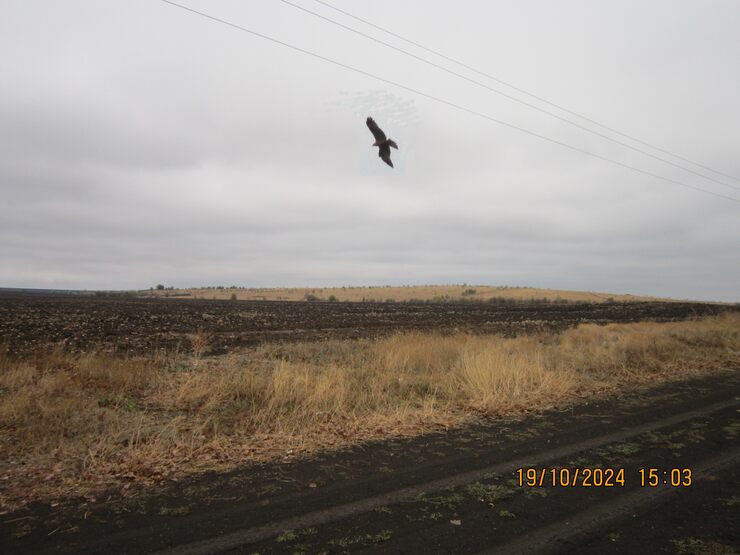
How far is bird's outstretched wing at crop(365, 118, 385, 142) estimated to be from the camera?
14.9ft

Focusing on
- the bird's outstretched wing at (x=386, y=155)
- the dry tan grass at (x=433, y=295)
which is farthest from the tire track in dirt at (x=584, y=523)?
the dry tan grass at (x=433, y=295)

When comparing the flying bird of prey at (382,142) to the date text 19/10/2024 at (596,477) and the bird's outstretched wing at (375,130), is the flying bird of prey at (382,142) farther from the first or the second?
the date text 19/10/2024 at (596,477)

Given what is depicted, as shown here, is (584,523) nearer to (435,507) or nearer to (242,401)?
(435,507)

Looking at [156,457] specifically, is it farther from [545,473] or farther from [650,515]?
[650,515]

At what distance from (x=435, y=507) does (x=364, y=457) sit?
69.2 inches

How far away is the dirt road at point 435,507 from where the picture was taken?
381 cm

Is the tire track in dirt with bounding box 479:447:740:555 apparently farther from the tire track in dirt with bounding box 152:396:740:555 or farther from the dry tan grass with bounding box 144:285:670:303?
the dry tan grass with bounding box 144:285:670:303

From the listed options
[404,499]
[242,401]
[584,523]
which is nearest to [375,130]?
[404,499]

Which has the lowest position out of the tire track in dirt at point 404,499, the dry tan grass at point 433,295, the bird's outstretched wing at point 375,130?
the tire track in dirt at point 404,499

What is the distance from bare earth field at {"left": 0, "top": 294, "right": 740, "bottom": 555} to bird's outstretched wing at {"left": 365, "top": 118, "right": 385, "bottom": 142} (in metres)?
3.84

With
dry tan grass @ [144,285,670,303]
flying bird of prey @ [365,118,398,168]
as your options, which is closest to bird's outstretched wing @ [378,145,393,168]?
flying bird of prey @ [365,118,398,168]

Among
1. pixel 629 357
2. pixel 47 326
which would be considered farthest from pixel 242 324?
pixel 629 357

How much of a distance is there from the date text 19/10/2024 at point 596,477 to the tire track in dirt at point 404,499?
0.22 meters

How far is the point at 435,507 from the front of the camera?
449 cm
